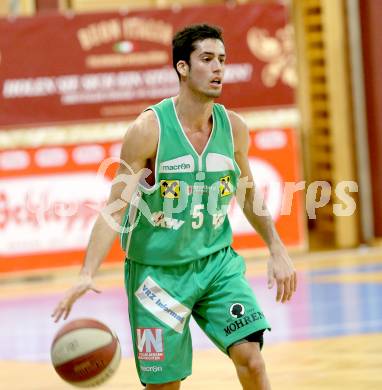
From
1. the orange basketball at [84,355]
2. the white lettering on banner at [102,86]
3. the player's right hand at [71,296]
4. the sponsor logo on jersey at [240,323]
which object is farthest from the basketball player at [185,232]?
the white lettering on banner at [102,86]

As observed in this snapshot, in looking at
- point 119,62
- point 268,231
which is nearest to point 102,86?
point 119,62

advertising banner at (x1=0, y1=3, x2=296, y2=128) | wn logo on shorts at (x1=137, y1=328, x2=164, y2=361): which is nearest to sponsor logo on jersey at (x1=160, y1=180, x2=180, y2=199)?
wn logo on shorts at (x1=137, y1=328, x2=164, y2=361)

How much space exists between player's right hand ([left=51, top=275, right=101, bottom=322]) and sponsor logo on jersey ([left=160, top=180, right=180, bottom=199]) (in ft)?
2.33

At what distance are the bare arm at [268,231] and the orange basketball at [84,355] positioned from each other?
84 centimetres

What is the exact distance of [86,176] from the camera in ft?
42.0

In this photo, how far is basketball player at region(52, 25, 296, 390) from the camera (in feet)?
17.9

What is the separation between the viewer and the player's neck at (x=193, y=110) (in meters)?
5.63

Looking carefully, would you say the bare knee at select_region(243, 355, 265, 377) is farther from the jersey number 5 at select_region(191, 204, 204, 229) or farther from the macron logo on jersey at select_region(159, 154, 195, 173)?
the macron logo on jersey at select_region(159, 154, 195, 173)

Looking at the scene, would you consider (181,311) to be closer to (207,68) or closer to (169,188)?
(169,188)

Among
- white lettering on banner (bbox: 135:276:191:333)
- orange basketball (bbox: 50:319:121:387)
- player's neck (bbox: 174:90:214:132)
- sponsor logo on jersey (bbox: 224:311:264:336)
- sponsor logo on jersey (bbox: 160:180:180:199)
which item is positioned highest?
player's neck (bbox: 174:90:214:132)

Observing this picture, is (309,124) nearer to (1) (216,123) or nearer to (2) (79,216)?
(2) (79,216)

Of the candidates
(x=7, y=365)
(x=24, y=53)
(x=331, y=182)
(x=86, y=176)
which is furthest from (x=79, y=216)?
(x=7, y=365)

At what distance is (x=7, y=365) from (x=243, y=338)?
3213mm

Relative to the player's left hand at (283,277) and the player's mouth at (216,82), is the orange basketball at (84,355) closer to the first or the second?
the player's left hand at (283,277)
